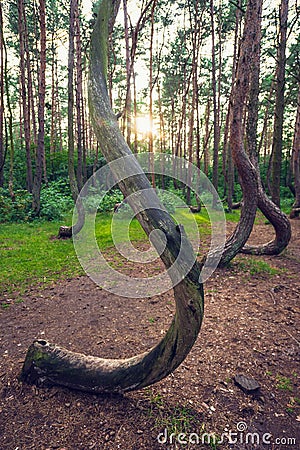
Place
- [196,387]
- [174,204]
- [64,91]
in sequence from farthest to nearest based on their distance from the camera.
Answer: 1. [64,91]
2. [174,204]
3. [196,387]

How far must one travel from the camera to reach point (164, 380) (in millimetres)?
2436

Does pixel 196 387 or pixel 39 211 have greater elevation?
pixel 39 211

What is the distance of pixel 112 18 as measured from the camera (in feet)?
5.38

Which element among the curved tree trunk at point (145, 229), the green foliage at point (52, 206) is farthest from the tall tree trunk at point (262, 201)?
the green foliage at point (52, 206)

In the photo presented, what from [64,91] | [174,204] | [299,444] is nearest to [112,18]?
[299,444]

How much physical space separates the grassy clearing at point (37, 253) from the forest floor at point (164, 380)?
0.60 meters

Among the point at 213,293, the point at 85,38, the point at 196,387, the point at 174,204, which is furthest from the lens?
the point at 85,38

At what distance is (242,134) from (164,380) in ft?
12.9

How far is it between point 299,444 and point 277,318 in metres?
1.75

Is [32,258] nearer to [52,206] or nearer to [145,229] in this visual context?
[52,206]

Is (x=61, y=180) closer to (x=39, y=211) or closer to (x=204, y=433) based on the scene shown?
(x=39, y=211)

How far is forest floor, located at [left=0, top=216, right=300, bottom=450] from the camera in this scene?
1.91 m

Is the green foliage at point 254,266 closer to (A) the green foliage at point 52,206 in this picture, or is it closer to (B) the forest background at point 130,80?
(B) the forest background at point 130,80

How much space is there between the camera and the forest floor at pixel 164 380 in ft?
6.27
